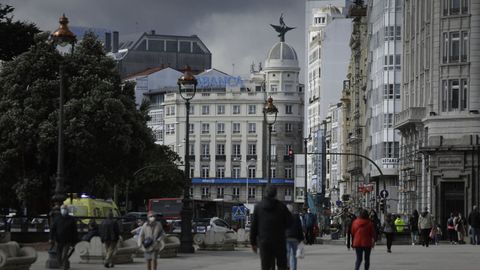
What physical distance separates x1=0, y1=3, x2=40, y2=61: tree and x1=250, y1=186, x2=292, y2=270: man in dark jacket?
168 feet

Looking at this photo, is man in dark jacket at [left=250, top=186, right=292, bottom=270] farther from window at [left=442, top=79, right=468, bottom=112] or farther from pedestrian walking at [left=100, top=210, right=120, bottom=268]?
window at [left=442, top=79, right=468, bottom=112]

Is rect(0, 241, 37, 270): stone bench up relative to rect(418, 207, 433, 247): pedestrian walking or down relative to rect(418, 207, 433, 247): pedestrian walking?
down

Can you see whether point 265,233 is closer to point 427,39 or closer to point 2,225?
point 2,225

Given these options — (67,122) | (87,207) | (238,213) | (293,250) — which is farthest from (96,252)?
(238,213)

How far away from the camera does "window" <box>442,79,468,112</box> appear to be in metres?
74.5

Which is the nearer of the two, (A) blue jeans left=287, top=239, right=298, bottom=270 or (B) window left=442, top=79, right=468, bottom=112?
(A) blue jeans left=287, top=239, right=298, bottom=270

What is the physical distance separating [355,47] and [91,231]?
88331 millimetres

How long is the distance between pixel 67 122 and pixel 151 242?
32136 millimetres

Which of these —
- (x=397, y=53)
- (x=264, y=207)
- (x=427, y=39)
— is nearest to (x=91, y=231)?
(x=264, y=207)

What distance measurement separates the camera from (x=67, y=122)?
63031 millimetres

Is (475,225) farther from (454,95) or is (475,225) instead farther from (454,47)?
(454,47)

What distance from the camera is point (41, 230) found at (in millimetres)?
50750

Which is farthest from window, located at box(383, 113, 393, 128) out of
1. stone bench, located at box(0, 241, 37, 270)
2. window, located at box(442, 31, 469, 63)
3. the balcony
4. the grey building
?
stone bench, located at box(0, 241, 37, 270)

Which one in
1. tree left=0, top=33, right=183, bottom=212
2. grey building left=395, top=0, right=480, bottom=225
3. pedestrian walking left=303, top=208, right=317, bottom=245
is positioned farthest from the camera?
grey building left=395, top=0, right=480, bottom=225
